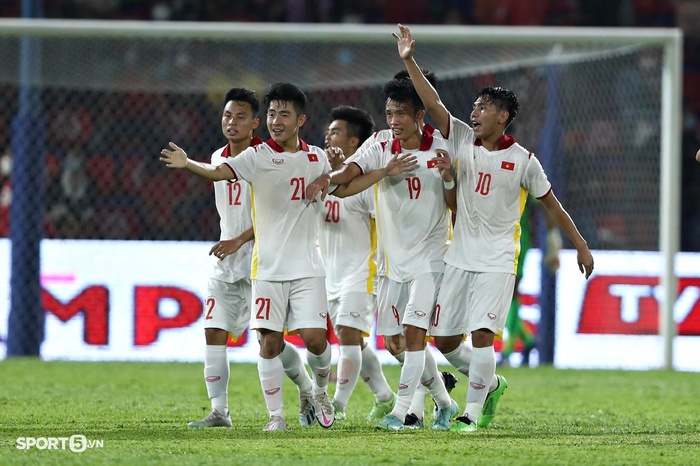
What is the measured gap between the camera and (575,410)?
836 centimetres

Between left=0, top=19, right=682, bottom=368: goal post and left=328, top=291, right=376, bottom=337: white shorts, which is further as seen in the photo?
left=0, top=19, right=682, bottom=368: goal post

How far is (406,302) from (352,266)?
2.57 ft

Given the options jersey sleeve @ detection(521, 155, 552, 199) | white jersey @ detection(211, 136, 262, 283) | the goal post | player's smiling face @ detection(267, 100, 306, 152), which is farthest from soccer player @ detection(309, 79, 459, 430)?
the goal post

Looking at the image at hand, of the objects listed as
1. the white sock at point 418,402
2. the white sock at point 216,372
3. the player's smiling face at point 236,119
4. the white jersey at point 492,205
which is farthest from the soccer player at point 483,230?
the white sock at point 216,372

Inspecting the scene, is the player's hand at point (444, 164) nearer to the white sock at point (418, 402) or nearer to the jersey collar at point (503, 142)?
the jersey collar at point (503, 142)

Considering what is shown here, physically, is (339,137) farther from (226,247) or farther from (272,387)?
(272,387)

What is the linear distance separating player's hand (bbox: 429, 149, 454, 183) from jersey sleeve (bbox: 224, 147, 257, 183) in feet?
3.36

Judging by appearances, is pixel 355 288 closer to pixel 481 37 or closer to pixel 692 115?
pixel 481 37

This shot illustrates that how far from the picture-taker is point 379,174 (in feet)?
Result: 22.4

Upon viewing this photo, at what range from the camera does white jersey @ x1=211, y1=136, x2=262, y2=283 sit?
714 centimetres

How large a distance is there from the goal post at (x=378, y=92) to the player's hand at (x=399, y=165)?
559cm

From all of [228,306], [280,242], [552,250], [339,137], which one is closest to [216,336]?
[228,306]

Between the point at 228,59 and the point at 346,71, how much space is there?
1.33m

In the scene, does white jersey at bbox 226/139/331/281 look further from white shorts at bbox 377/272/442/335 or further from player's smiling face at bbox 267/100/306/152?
white shorts at bbox 377/272/442/335
